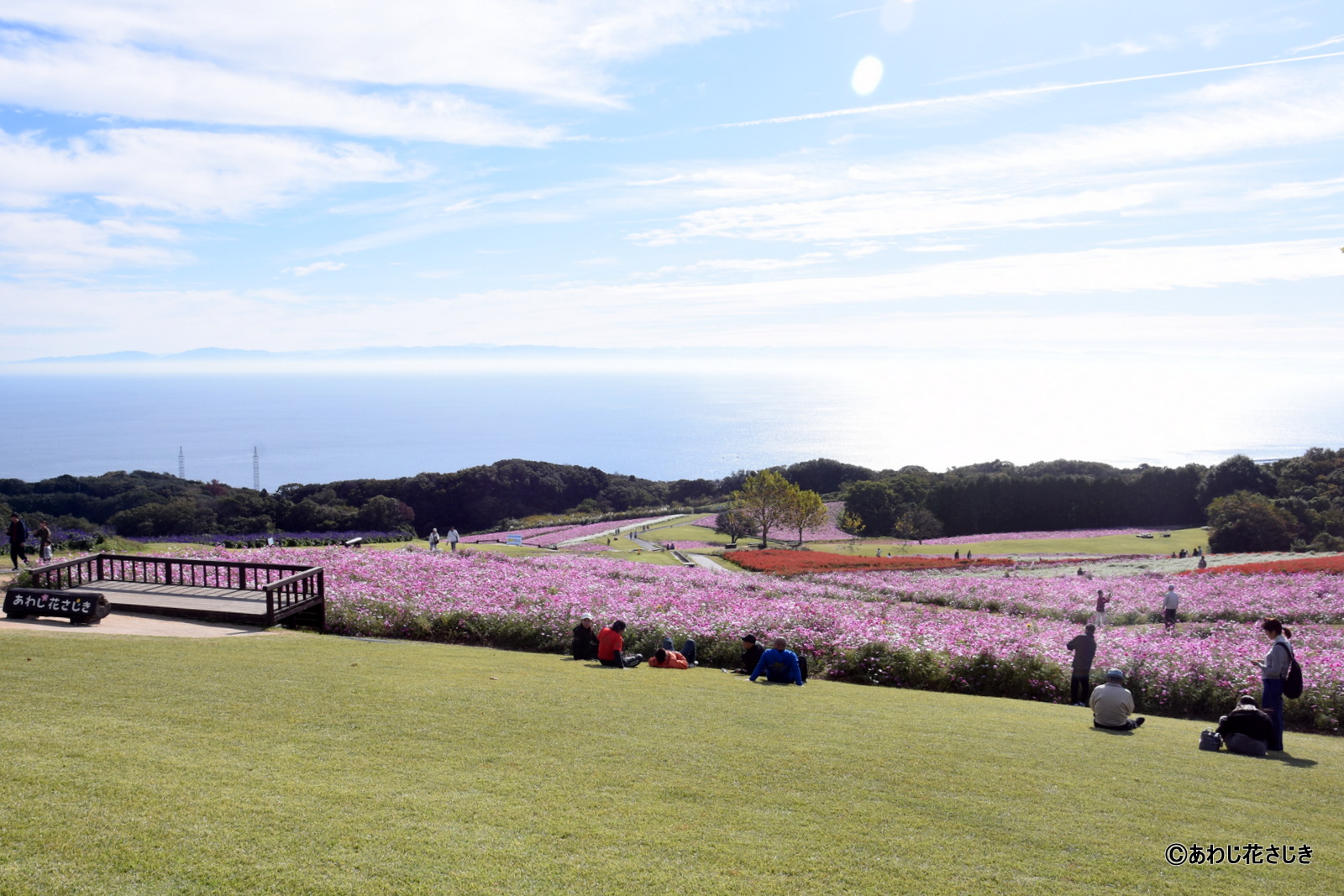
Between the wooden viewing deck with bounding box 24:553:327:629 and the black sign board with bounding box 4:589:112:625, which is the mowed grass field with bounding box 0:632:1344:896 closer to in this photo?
the black sign board with bounding box 4:589:112:625

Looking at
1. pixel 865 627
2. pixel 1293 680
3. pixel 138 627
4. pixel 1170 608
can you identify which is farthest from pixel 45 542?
pixel 1170 608

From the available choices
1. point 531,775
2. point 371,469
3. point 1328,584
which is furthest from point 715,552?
point 371,469

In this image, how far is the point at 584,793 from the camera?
7.12 m

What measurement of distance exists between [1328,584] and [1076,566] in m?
9.11

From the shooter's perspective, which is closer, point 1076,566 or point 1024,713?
point 1024,713

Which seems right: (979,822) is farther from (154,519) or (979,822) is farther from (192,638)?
(154,519)

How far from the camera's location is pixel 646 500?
85438 millimetres

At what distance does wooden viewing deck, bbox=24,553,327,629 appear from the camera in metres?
16.3

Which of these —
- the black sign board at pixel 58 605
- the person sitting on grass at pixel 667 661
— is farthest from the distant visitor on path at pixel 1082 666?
the black sign board at pixel 58 605

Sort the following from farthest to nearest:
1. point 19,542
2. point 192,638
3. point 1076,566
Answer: point 1076,566 < point 19,542 < point 192,638

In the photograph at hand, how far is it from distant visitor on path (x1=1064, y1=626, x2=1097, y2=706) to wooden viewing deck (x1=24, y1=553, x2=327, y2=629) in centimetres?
1509

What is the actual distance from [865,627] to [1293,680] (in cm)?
741

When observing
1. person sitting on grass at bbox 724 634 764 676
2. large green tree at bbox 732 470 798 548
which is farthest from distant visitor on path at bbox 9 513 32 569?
large green tree at bbox 732 470 798 548

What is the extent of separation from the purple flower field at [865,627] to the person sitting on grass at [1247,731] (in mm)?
3745
